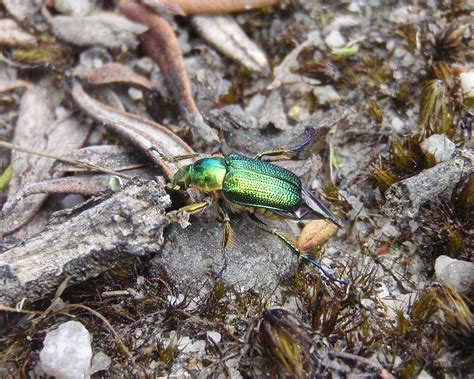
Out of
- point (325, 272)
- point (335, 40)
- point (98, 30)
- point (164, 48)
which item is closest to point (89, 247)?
point (325, 272)

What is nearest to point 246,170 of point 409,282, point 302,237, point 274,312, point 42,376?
point 302,237

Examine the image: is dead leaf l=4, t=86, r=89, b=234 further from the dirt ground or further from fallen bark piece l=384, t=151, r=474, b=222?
fallen bark piece l=384, t=151, r=474, b=222

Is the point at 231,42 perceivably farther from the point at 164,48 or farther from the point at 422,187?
the point at 422,187

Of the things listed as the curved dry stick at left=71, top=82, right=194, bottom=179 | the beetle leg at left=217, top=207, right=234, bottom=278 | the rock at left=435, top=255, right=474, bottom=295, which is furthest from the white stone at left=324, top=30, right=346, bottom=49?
the rock at left=435, top=255, right=474, bottom=295

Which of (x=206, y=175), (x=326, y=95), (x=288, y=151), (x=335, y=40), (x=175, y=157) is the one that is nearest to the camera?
(x=206, y=175)

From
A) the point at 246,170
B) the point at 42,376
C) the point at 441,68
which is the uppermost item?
the point at 441,68

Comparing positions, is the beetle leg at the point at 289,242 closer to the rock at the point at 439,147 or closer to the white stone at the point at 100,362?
the rock at the point at 439,147

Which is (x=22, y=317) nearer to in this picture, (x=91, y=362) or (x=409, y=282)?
(x=91, y=362)

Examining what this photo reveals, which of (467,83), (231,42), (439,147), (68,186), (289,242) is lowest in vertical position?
(289,242)
